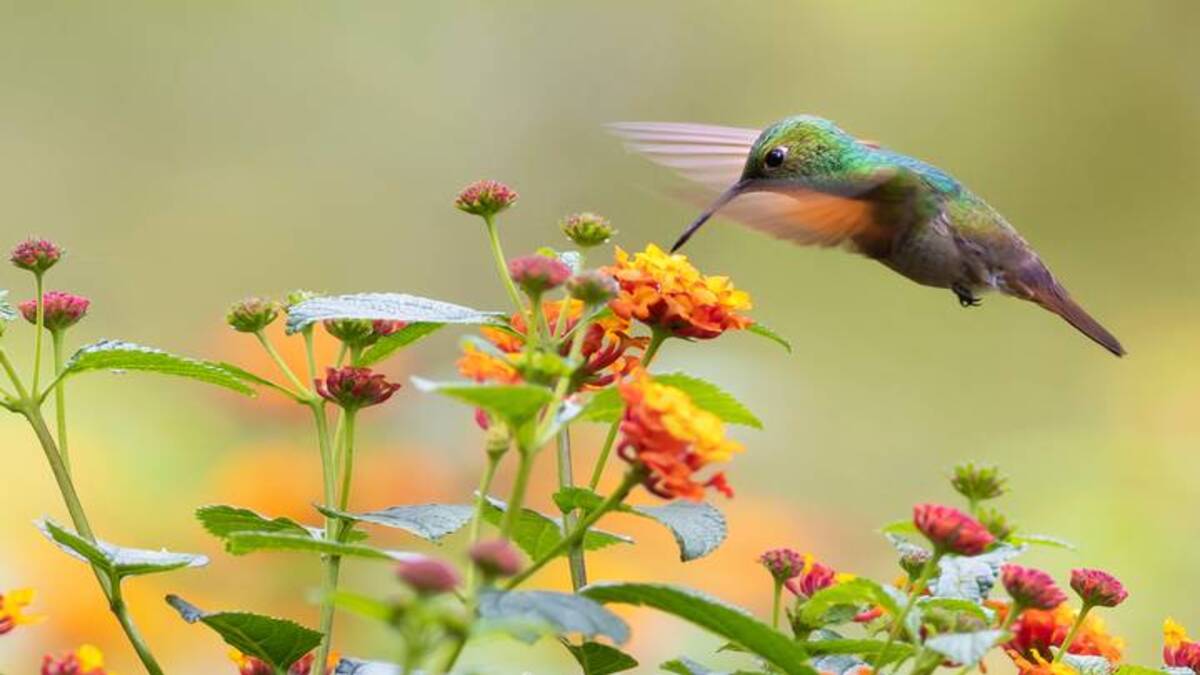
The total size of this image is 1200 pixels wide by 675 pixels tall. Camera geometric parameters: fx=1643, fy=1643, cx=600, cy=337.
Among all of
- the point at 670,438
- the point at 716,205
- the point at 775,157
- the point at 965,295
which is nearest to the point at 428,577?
the point at 670,438

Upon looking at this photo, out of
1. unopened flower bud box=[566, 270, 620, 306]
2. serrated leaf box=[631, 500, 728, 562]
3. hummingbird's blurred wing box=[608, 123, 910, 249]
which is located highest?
hummingbird's blurred wing box=[608, 123, 910, 249]

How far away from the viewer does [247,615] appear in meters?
0.82

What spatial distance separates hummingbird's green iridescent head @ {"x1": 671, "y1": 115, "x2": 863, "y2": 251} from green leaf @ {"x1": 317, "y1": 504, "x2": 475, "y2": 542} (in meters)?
→ 0.49

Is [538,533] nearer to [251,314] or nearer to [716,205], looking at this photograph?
[251,314]

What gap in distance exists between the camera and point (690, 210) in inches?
109

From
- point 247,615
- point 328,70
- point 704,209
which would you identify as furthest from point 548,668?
point 328,70

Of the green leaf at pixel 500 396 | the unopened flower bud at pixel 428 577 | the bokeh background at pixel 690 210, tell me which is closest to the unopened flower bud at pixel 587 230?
the green leaf at pixel 500 396

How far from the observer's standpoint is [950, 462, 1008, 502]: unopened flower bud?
819 mm

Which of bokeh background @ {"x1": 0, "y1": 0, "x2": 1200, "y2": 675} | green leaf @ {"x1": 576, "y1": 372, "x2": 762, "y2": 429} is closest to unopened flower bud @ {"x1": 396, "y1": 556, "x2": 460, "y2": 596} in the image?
green leaf @ {"x1": 576, "y1": 372, "x2": 762, "y2": 429}

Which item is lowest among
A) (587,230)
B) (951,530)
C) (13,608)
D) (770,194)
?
(13,608)

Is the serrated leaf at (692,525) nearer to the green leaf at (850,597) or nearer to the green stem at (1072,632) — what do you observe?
the green leaf at (850,597)

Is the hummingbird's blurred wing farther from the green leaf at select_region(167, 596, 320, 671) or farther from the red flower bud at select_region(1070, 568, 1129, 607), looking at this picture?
the green leaf at select_region(167, 596, 320, 671)

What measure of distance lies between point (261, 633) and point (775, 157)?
684 millimetres

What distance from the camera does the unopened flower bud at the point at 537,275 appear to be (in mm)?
784
